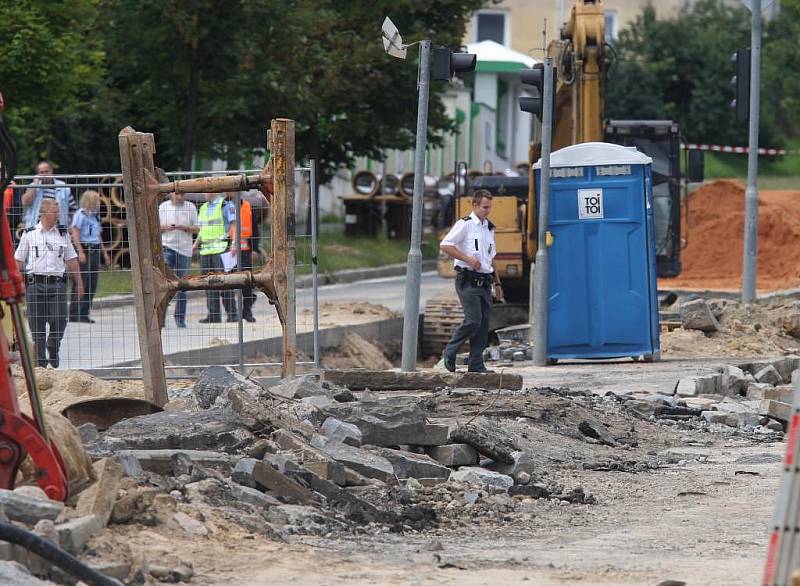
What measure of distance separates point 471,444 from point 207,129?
20867 millimetres

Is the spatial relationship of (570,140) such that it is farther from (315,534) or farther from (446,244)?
(315,534)

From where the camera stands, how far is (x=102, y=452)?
898 centimetres

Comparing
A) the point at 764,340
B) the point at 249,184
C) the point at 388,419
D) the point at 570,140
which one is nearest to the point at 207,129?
the point at 570,140

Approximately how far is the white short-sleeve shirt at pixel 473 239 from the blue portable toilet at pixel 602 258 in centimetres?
220

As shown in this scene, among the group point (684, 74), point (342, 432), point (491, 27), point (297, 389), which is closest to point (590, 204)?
point (297, 389)

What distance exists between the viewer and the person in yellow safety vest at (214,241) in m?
15.3

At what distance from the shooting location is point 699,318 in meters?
20.5

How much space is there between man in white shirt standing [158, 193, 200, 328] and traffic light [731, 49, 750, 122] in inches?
384

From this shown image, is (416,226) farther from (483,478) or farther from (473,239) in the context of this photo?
(483,478)

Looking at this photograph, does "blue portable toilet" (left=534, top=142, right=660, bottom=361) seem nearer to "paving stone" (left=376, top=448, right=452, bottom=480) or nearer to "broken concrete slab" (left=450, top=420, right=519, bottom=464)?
"broken concrete slab" (left=450, top=420, right=519, bottom=464)

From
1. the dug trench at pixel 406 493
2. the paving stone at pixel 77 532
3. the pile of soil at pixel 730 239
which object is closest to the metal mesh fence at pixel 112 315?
the dug trench at pixel 406 493

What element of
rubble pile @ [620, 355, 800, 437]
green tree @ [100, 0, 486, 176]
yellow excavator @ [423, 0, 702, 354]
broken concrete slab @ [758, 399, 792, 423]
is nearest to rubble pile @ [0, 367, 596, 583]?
rubble pile @ [620, 355, 800, 437]

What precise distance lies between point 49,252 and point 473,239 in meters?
4.00

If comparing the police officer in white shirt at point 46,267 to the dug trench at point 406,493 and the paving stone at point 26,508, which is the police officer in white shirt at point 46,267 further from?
the paving stone at point 26,508
